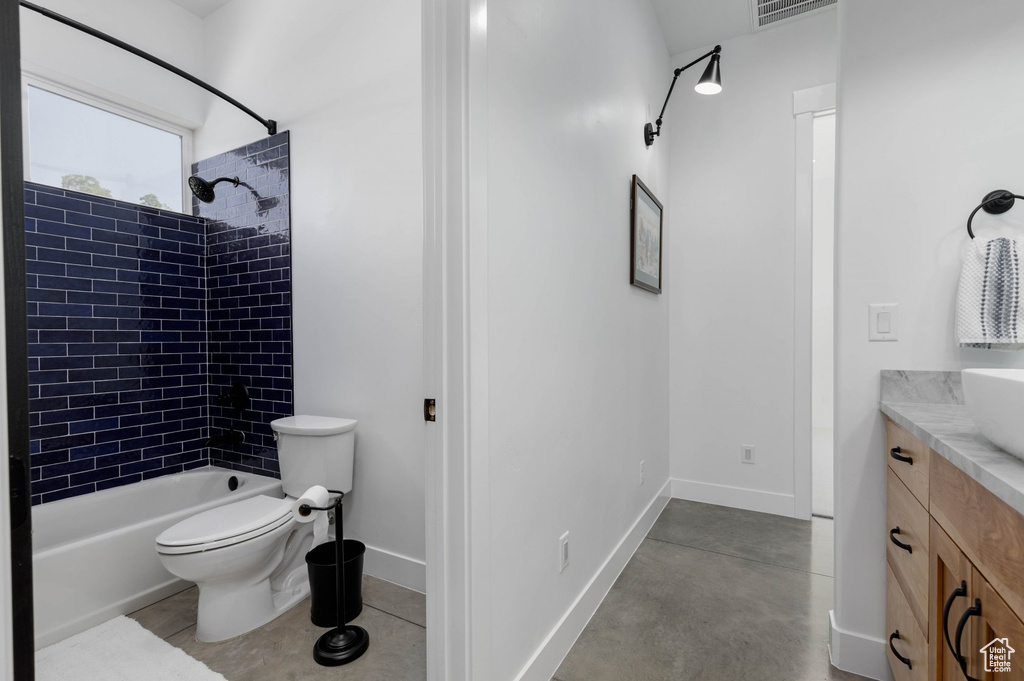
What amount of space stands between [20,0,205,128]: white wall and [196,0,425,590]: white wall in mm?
667

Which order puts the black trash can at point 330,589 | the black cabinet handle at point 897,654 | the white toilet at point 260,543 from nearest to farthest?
the black cabinet handle at point 897,654 < the white toilet at point 260,543 < the black trash can at point 330,589

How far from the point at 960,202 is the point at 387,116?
2.13 metres

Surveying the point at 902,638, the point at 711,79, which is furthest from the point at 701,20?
the point at 902,638

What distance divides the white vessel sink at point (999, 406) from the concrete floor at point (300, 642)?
1679 millimetres

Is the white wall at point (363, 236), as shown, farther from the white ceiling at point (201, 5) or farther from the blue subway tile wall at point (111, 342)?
the blue subway tile wall at point (111, 342)

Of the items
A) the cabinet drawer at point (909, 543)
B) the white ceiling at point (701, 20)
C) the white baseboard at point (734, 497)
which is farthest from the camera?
the white baseboard at point (734, 497)

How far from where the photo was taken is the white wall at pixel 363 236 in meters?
2.21

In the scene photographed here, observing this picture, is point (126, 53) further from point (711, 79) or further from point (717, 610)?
point (717, 610)

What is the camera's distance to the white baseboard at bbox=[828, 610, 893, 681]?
1.58 m

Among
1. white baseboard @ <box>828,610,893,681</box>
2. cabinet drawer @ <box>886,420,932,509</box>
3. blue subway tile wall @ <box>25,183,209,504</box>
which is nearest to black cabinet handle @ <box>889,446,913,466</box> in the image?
cabinet drawer @ <box>886,420,932,509</box>

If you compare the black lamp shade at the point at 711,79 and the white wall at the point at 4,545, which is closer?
the white wall at the point at 4,545

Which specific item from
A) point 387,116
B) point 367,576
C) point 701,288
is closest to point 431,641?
point 367,576

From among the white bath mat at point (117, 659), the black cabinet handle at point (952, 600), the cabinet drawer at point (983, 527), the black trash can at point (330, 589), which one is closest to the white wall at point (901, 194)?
the cabinet drawer at point (983, 527)

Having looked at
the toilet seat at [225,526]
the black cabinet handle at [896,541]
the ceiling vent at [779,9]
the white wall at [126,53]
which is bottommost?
the toilet seat at [225,526]
